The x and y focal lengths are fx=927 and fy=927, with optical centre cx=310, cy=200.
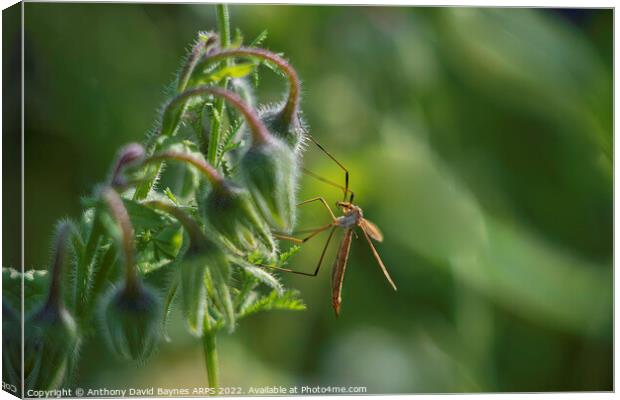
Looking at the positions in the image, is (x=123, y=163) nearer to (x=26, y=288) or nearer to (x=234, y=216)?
(x=234, y=216)

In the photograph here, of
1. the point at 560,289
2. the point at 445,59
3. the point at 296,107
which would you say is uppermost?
the point at 445,59

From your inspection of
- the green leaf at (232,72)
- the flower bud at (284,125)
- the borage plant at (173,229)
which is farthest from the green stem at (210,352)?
the green leaf at (232,72)

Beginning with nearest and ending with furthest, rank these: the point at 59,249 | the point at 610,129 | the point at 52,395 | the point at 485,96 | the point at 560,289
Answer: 1. the point at 59,249
2. the point at 52,395
3. the point at 610,129
4. the point at 560,289
5. the point at 485,96

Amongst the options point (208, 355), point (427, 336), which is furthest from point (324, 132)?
point (208, 355)

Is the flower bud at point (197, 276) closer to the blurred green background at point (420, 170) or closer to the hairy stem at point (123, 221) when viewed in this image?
the hairy stem at point (123, 221)

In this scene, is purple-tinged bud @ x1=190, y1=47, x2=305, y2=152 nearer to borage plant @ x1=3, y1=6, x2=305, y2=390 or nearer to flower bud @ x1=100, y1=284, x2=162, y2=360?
borage plant @ x1=3, y1=6, x2=305, y2=390

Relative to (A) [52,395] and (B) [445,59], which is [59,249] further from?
(B) [445,59]

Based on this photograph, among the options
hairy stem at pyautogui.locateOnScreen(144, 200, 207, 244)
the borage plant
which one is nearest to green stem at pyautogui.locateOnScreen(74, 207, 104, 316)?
the borage plant

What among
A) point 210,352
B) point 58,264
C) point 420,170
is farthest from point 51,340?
point 420,170
